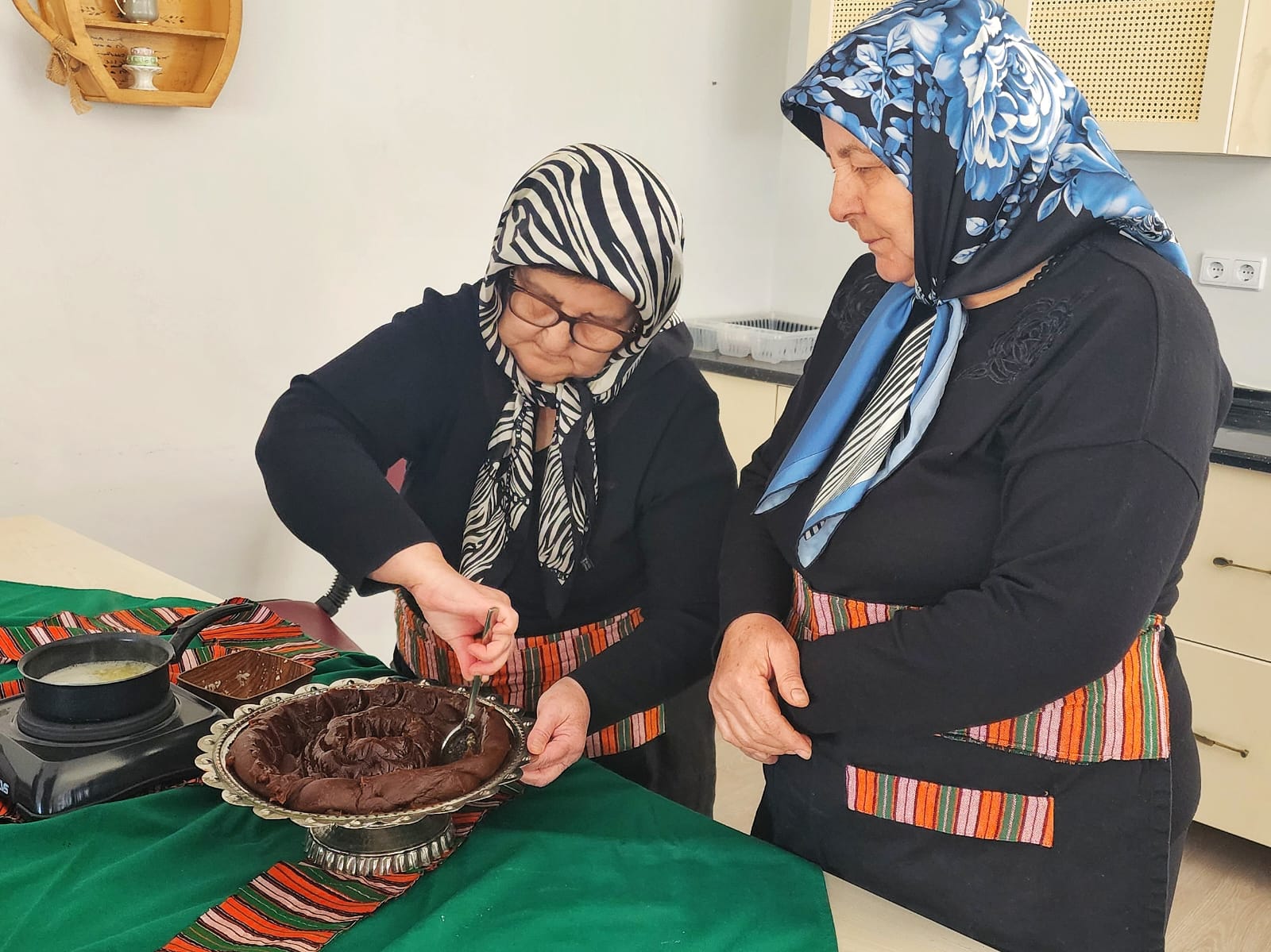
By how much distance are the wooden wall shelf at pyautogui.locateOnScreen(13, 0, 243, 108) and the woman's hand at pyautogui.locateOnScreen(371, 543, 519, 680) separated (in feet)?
4.33

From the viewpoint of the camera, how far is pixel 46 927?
0.93 metres

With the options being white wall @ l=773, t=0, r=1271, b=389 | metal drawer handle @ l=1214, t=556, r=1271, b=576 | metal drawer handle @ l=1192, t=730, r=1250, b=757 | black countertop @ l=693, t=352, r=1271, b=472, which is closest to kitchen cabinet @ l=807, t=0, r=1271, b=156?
white wall @ l=773, t=0, r=1271, b=389

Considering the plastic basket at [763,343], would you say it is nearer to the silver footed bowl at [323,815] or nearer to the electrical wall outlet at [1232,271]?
the electrical wall outlet at [1232,271]

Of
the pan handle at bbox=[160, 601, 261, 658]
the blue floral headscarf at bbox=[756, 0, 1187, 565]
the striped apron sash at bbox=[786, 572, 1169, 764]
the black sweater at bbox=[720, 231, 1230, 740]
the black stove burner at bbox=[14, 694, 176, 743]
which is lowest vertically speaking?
the black stove burner at bbox=[14, 694, 176, 743]

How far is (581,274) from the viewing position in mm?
1270

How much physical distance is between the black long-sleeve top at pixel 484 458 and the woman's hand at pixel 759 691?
0.17 metres

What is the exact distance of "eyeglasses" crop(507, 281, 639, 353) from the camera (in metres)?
1.30

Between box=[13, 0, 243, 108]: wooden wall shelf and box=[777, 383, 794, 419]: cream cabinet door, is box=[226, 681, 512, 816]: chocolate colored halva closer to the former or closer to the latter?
box=[13, 0, 243, 108]: wooden wall shelf

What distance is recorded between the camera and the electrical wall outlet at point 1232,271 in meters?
2.63

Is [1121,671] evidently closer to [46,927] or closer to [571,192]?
[571,192]

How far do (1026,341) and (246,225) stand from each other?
1844 mm

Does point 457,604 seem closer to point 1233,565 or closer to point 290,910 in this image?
point 290,910

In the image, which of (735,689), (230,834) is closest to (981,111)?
(735,689)

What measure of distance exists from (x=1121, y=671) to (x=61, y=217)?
201cm
